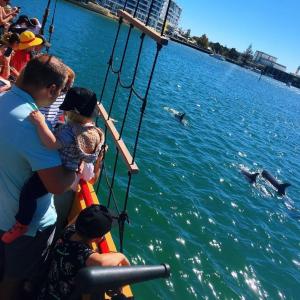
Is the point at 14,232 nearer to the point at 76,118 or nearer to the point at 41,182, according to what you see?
the point at 41,182

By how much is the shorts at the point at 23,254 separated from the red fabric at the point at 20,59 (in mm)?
4939

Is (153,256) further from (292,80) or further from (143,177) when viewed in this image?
(292,80)

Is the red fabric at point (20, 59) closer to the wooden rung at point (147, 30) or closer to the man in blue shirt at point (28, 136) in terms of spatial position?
the wooden rung at point (147, 30)

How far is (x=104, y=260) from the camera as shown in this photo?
2.99 meters

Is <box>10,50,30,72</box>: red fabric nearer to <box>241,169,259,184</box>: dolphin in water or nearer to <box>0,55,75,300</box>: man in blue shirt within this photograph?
<box>0,55,75,300</box>: man in blue shirt

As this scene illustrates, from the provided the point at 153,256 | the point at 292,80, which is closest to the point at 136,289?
the point at 153,256

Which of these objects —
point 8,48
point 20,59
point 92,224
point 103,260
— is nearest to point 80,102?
point 92,224

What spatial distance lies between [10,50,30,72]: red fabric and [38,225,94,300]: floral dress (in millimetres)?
5088

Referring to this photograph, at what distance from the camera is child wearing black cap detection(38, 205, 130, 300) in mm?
3078

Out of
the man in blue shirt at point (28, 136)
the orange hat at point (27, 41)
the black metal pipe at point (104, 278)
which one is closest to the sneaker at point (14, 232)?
the man in blue shirt at point (28, 136)

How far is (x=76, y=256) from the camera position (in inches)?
123

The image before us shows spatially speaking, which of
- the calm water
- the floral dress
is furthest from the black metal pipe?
the calm water

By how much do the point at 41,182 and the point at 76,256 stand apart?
0.68 meters

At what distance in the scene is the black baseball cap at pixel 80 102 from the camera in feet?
10.9
